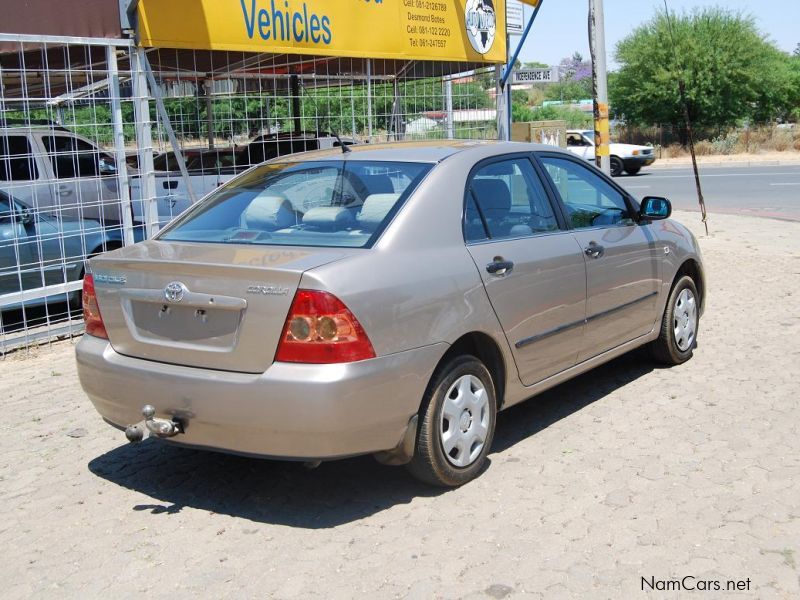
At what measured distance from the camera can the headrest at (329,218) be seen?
4.46 metres

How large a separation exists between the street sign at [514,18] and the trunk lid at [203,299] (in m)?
9.09

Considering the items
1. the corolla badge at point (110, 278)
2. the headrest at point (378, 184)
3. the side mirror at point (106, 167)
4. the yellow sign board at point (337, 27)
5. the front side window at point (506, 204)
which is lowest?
the corolla badge at point (110, 278)

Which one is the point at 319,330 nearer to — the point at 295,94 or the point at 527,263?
the point at 527,263

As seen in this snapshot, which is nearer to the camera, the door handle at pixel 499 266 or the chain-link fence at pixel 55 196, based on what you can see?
the door handle at pixel 499 266

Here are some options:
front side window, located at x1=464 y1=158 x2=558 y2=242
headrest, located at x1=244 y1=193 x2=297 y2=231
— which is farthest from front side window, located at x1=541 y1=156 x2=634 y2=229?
headrest, located at x1=244 y1=193 x2=297 y2=231

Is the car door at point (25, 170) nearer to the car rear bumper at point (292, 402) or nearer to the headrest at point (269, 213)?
the headrest at point (269, 213)

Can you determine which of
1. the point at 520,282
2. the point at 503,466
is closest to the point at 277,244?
the point at 520,282

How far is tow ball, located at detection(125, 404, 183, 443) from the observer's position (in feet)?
13.4

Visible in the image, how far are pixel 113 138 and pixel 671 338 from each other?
17.3 feet

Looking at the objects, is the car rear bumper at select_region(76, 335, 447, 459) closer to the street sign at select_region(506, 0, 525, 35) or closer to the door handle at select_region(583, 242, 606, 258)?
the door handle at select_region(583, 242, 606, 258)

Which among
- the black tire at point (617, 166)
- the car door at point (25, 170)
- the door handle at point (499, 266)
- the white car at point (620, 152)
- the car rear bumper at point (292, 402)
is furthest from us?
the black tire at point (617, 166)

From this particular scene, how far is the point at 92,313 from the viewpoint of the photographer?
454cm

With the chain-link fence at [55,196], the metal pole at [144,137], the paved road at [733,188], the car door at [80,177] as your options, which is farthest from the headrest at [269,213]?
the paved road at [733,188]

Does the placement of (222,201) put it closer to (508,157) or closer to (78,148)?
(508,157)
